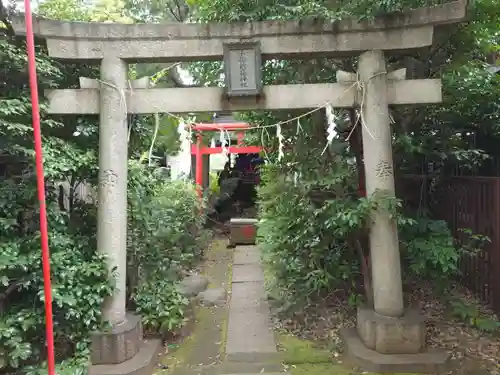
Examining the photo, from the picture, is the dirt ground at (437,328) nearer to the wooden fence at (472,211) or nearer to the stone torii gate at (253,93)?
the wooden fence at (472,211)

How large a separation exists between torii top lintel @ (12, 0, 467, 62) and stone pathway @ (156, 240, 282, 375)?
3555 mm

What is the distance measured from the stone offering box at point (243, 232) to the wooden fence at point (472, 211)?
5406mm

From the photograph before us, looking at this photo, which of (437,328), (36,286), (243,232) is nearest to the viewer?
(36,286)

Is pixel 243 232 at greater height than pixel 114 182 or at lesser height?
lesser

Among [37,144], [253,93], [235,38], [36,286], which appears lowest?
[36,286]

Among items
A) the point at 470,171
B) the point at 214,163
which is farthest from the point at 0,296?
the point at 214,163

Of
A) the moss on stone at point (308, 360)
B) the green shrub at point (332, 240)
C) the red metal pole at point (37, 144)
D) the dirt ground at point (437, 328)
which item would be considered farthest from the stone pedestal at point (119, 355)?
the green shrub at point (332, 240)

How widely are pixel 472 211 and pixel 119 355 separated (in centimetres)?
510

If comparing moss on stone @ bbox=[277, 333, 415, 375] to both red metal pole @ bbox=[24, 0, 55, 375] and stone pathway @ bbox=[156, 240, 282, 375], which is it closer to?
stone pathway @ bbox=[156, 240, 282, 375]

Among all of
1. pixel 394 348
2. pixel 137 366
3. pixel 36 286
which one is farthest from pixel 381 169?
pixel 36 286

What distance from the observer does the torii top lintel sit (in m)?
4.64

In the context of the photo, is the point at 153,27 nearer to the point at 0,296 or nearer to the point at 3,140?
the point at 3,140

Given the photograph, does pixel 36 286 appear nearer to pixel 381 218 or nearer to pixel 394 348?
pixel 381 218

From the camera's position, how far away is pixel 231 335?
559 cm
